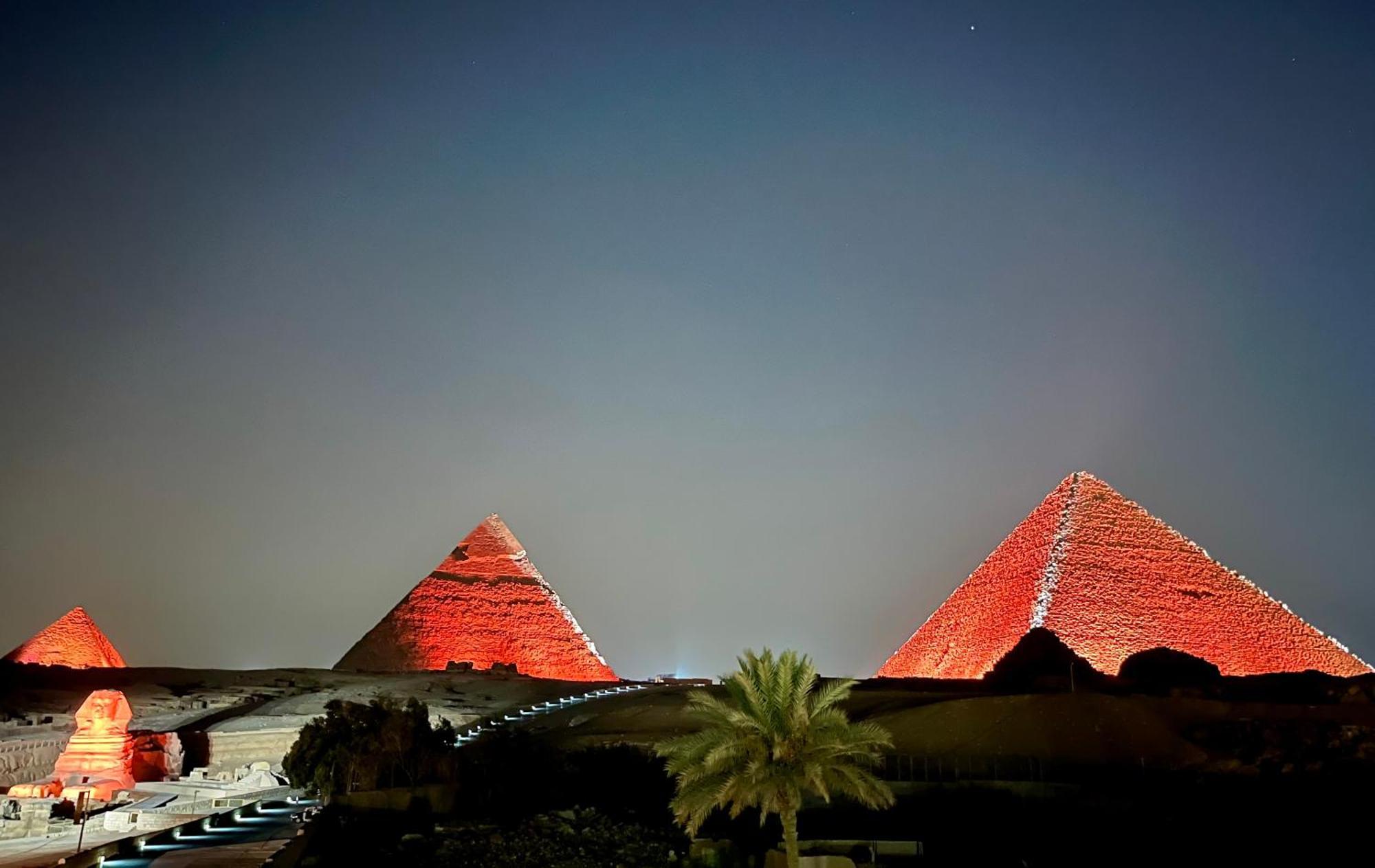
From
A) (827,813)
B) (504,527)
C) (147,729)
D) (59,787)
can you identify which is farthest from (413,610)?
(827,813)

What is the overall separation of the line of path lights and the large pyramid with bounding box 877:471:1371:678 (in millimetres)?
15746

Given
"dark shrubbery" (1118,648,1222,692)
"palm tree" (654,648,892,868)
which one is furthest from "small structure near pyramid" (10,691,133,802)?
"dark shrubbery" (1118,648,1222,692)

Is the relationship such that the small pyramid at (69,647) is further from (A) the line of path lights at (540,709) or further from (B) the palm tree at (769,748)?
(B) the palm tree at (769,748)

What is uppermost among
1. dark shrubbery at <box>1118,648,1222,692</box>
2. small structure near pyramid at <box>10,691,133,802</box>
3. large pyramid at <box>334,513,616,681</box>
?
large pyramid at <box>334,513,616,681</box>

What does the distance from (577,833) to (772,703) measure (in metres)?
4.51

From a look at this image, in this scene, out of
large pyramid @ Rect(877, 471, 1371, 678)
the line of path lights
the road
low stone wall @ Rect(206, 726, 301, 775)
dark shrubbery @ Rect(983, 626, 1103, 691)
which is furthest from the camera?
large pyramid @ Rect(877, 471, 1371, 678)

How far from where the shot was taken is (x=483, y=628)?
71.8m

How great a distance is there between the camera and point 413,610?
7262 centimetres

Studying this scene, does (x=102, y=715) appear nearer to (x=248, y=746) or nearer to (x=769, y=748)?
(x=248, y=746)

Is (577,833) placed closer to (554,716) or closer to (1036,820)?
(1036,820)

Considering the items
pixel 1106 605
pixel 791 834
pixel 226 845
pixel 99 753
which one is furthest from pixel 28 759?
pixel 1106 605

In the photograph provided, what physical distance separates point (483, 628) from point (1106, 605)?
116 ft

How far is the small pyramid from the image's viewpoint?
6109cm

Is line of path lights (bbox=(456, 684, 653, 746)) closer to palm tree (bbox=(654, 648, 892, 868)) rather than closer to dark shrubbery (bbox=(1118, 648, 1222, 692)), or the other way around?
palm tree (bbox=(654, 648, 892, 868))
